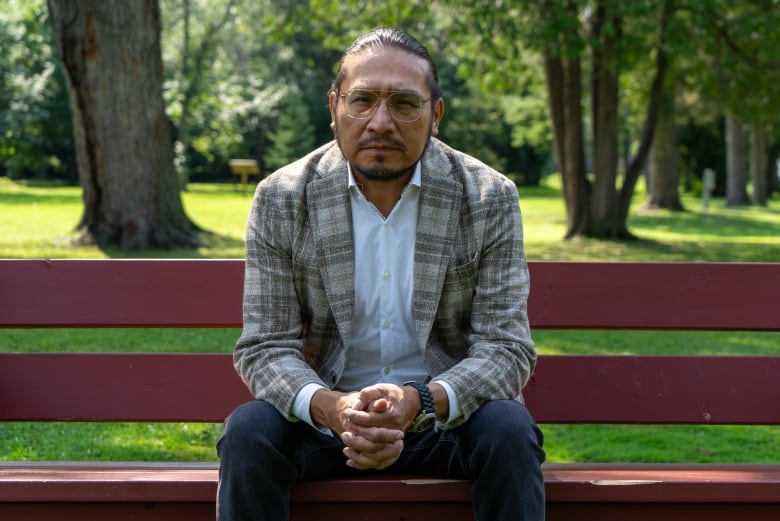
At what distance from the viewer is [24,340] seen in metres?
7.50

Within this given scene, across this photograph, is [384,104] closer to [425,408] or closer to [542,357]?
[425,408]

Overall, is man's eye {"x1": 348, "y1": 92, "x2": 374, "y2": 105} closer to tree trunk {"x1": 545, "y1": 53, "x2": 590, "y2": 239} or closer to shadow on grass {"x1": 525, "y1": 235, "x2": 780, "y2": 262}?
shadow on grass {"x1": 525, "y1": 235, "x2": 780, "y2": 262}

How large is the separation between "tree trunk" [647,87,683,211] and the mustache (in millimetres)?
25154

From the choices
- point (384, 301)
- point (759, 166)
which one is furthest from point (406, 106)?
point (759, 166)

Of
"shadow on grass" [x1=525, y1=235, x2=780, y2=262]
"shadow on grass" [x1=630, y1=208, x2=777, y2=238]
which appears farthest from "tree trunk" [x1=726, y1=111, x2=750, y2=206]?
"shadow on grass" [x1=525, y1=235, x2=780, y2=262]

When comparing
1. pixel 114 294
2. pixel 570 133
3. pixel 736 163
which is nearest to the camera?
pixel 114 294

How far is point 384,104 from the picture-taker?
3082 millimetres

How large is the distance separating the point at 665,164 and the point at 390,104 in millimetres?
28408

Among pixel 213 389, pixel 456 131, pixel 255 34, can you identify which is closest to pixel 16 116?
pixel 255 34

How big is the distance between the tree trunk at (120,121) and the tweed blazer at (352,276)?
8.49 m

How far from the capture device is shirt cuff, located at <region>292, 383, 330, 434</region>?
2922 mm

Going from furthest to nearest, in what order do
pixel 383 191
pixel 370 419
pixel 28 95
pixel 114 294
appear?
pixel 28 95 < pixel 114 294 < pixel 383 191 < pixel 370 419

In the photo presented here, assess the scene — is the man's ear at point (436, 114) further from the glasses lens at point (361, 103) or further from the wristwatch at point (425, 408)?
the wristwatch at point (425, 408)

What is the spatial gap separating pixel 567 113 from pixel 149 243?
825cm
